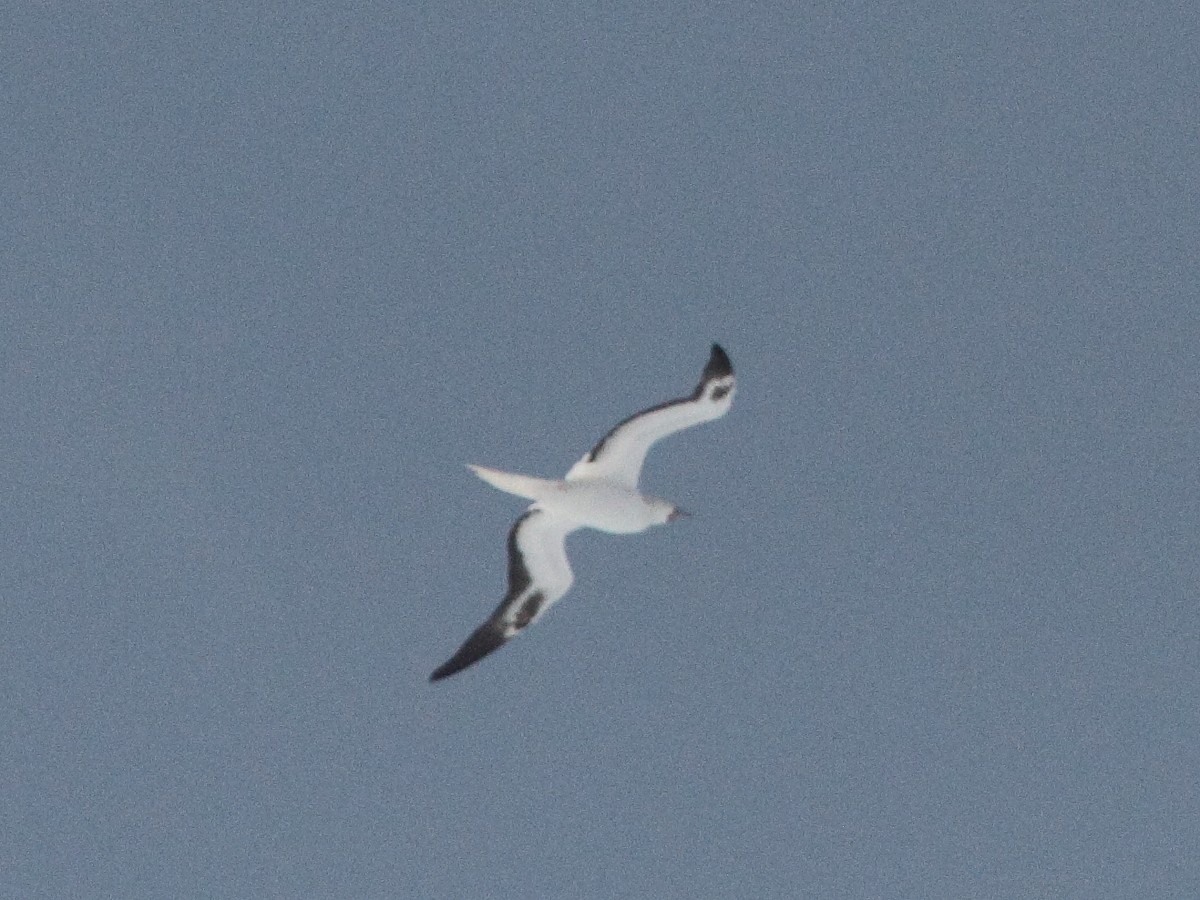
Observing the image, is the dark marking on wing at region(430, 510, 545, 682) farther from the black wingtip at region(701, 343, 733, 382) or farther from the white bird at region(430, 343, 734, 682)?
the black wingtip at region(701, 343, 733, 382)

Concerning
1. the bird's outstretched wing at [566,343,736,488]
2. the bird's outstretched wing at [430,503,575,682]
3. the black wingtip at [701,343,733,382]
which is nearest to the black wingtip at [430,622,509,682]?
the bird's outstretched wing at [430,503,575,682]

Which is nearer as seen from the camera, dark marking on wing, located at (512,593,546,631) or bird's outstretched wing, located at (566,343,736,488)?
bird's outstretched wing, located at (566,343,736,488)

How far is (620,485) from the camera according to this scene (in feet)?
132

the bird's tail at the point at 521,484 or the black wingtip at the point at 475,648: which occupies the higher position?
the bird's tail at the point at 521,484

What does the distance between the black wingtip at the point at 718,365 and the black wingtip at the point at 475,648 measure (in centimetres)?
685

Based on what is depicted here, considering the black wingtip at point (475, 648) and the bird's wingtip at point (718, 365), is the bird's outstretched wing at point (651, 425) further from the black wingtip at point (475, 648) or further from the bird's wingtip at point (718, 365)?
the black wingtip at point (475, 648)

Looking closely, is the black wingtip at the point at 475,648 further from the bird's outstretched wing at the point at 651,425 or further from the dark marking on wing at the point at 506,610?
the bird's outstretched wing at the point at 651,425

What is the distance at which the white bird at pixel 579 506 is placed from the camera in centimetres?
3944

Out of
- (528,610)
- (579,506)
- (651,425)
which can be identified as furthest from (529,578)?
(651,425)

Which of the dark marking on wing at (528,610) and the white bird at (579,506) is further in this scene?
the dark marking on wing at (528,610)

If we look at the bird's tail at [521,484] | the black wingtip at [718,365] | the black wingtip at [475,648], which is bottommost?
the black wingtip at [475,648]

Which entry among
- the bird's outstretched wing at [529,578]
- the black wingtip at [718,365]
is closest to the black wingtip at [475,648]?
the bird's outstretched wing at [529,578]

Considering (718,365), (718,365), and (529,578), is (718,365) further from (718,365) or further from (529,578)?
(529,578)

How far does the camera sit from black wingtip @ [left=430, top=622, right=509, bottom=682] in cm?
3950
